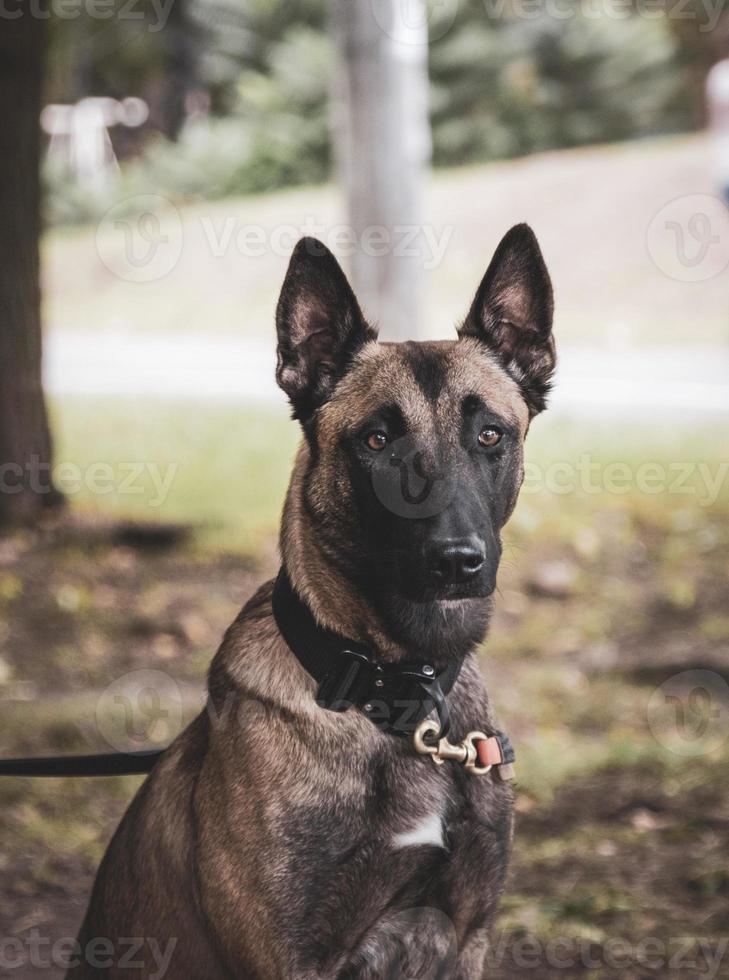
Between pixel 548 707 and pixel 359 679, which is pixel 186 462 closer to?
pixel 548 707

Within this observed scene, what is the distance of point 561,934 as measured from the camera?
11.6 ft

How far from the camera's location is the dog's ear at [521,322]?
2.56 metres

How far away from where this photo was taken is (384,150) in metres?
6.91

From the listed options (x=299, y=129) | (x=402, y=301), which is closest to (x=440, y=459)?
(x=402, y=301)

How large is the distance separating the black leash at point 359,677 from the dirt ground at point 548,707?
491mm

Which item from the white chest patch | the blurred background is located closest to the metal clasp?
the white chest patch

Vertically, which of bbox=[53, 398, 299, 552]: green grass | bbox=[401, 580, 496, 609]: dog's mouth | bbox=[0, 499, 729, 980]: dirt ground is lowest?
bbox=[0, 499, 729, 980]: dirt ground

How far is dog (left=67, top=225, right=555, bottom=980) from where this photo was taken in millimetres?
2260

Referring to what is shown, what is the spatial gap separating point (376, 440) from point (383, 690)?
19.5 inches

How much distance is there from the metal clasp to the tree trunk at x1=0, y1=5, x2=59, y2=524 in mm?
4788

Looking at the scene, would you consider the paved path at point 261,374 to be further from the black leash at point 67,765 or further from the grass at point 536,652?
the black leash at point 67,765

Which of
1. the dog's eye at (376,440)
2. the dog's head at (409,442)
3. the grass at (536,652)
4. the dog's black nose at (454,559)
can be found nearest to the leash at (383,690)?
the dog's head at (409,442)

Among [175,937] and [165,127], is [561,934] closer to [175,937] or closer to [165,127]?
[175,937]

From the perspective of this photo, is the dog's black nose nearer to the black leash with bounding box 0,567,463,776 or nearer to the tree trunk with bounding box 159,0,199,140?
the black leash with bounding box 0,567,463,776
